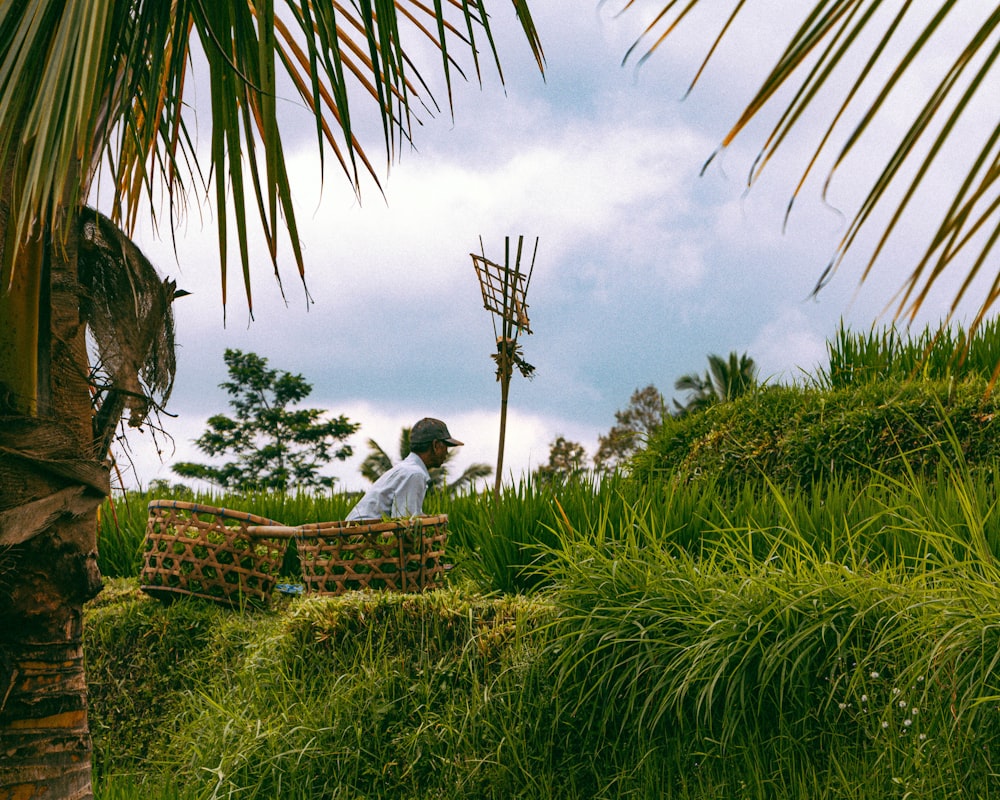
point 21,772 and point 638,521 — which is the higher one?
point 638,521

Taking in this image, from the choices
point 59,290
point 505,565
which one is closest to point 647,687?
point 505,565

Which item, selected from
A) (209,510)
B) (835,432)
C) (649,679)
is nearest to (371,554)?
(209,510)

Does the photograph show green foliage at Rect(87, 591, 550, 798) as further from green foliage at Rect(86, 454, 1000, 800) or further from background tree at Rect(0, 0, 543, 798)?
background tree at Rect(0, 0, 543, 798)

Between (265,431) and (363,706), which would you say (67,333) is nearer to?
(363,706)

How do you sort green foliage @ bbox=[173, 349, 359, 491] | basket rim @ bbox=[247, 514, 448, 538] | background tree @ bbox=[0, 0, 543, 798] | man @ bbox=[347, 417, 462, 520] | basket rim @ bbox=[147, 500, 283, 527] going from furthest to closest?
green foliage @ bbox=[173, 349, 359, 491] < man @ bbox=[347, 417, 462, 520] < basket rim @ bbox=[147, 500, 283, 527] < basket rim @ bbox=[247, 514, 448, 538] < background tree @ bbox=[0, 0, 543, 798]

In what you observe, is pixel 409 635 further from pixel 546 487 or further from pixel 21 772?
pixel 21 772

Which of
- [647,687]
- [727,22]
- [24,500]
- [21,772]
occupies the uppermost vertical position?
[727,22]

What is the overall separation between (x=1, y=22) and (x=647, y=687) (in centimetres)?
287

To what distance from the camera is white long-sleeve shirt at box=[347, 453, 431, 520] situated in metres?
5.43

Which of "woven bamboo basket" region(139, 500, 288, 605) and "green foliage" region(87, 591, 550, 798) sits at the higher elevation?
"woven bamboo basket" region(139, 500, 288, 605)

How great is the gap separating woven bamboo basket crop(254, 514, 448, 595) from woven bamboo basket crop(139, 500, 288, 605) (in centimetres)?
41

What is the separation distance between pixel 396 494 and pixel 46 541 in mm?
2784

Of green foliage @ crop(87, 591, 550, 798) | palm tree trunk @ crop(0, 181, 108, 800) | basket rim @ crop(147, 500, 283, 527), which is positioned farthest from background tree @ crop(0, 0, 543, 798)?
basket rim @ crop(147, 500, 283, 527)

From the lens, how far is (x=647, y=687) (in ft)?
11.7
